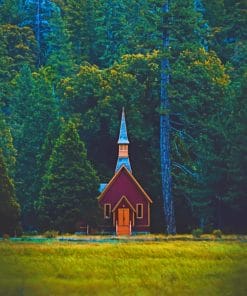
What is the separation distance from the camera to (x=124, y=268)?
33.0 meters

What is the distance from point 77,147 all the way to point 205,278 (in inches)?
806

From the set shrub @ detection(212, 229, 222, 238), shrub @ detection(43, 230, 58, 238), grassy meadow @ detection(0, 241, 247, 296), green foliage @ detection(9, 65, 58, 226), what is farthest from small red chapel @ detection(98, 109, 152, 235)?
grassy meadow @ detection(0, 241, 247, 296)

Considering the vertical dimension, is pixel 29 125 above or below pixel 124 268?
above

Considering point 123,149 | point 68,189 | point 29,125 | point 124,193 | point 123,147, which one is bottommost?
point 124,193

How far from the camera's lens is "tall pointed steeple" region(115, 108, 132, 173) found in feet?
175

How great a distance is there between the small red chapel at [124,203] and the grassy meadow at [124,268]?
39.9 feet

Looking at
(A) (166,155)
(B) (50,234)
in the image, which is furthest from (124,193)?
(B) (50,234)

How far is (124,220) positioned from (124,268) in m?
19.8

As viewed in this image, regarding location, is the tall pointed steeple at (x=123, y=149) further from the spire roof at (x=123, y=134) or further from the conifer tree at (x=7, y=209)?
the conifer tree at (x=7, y=209)

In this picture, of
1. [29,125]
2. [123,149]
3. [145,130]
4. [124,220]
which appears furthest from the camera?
[29,125]

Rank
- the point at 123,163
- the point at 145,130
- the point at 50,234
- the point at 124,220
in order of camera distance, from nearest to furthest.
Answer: the point at 50,234 → the point at 124,220 → the point at 123,163 → the point at 145,130

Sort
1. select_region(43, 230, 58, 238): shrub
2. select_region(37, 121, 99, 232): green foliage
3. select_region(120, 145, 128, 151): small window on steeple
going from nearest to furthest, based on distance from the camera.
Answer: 1. select_region(43, 230, 58, 238): shrub
2. select_region(37, 121, 99, 232): green foliage
3. select_region(120, 145, 128, 151): small window on steeple

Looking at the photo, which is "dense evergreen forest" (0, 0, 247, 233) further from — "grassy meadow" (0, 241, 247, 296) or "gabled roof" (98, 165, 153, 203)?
"grassy meadow" (0, 241, 247, 296)

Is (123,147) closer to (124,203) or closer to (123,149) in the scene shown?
(123,149)
